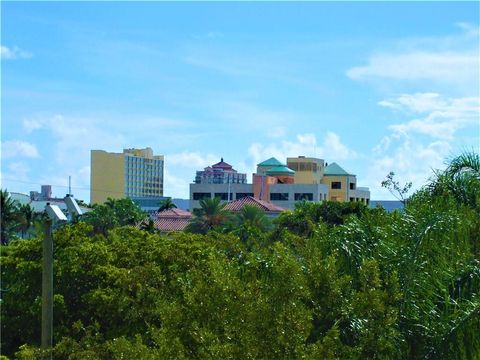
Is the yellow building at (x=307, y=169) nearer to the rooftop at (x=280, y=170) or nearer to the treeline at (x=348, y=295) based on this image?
the rooftop at (x=280, y=170)

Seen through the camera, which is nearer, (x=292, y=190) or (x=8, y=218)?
(x=8, y=218)

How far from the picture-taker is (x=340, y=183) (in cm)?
11238

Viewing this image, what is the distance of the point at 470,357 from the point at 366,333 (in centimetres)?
180

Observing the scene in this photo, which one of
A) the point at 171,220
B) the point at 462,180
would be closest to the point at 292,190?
the point at 171,220

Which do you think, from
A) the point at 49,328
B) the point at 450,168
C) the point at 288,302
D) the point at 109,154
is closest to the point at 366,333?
the point at 288,302

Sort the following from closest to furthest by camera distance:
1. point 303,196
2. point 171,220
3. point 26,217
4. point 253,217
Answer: point 253,217 < point 26,217 < point 171,220 < point 303,196

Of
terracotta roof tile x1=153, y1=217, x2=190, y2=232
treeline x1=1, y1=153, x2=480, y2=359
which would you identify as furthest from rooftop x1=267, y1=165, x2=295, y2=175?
treeline x1=1, y1=153, x2=480, y2=359

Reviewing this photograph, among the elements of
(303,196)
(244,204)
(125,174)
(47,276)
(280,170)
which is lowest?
(47,276)

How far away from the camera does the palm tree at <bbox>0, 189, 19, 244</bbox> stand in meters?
55.1

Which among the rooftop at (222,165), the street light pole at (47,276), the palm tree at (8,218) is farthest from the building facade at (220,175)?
the street light pole at (47,276)

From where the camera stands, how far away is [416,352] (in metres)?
10.6

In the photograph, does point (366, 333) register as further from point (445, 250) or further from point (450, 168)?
point (450, 168)

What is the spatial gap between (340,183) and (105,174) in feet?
133

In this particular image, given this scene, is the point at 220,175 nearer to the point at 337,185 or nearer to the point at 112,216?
the point at 337,185
